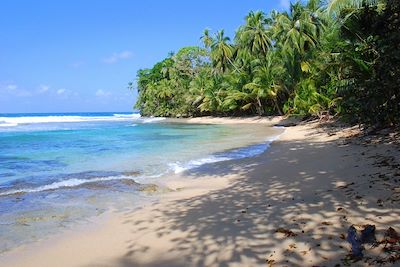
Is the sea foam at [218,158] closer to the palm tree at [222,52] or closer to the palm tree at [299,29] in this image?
the palm tree at [299,29]

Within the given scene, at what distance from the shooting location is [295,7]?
3488cm

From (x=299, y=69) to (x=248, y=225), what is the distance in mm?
29471

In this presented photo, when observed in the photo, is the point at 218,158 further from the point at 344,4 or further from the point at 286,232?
the point at 286,232

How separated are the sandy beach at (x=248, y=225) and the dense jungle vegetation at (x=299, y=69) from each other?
2.40m

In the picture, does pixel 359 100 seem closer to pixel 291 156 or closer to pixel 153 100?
pixel 291 156

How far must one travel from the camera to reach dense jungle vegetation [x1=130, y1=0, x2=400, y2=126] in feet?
32.3

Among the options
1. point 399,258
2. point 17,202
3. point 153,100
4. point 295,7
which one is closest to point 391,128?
point 399,258

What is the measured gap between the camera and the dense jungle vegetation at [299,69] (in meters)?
9.86

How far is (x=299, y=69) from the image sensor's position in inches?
1297

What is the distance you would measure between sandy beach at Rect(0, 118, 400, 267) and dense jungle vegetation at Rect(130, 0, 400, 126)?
2.40m

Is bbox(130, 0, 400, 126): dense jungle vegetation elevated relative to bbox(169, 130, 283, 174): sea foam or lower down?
elevated

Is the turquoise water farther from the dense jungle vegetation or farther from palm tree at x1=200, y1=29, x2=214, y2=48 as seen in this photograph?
palm tree at x1=200, y1=29, x2=214, y2=48

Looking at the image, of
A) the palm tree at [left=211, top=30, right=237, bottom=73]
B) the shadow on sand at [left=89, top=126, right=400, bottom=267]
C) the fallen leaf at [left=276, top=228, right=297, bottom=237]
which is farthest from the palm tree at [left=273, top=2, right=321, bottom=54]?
the fallen leaf at [left=276, top=228, right=297, bottom=237]

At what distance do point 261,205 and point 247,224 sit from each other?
103 cm
